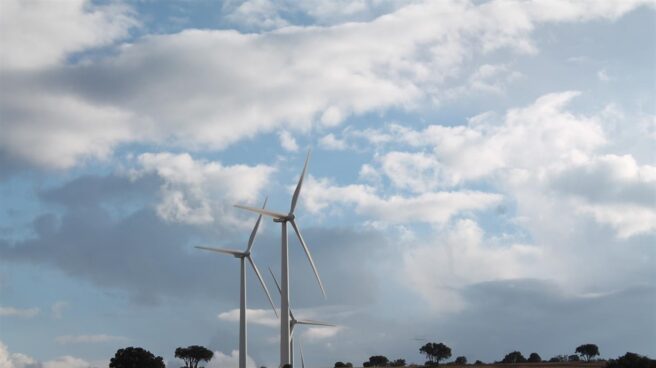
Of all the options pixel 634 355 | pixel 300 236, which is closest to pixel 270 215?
pixel 300 236

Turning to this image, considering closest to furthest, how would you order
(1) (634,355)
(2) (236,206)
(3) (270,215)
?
(2) (236,206), (3) (270,215), (1) (634,355)

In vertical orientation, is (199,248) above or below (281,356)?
above

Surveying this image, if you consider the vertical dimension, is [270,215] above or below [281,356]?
above

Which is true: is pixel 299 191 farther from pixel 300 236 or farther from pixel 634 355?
pixel 634 355

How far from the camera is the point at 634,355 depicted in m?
190

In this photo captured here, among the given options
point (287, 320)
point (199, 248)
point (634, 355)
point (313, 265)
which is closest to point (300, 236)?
point (313, 265)

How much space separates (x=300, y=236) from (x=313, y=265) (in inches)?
251

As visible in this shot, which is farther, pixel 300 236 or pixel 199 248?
pixel 199 248

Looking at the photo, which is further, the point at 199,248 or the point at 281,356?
the point at 199,248

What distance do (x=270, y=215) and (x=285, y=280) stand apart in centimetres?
1334

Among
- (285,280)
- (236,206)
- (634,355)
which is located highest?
(236,206)

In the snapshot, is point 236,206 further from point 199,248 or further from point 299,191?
point 199,248

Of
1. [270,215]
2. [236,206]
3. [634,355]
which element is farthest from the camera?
[634,355]

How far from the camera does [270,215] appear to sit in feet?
525
